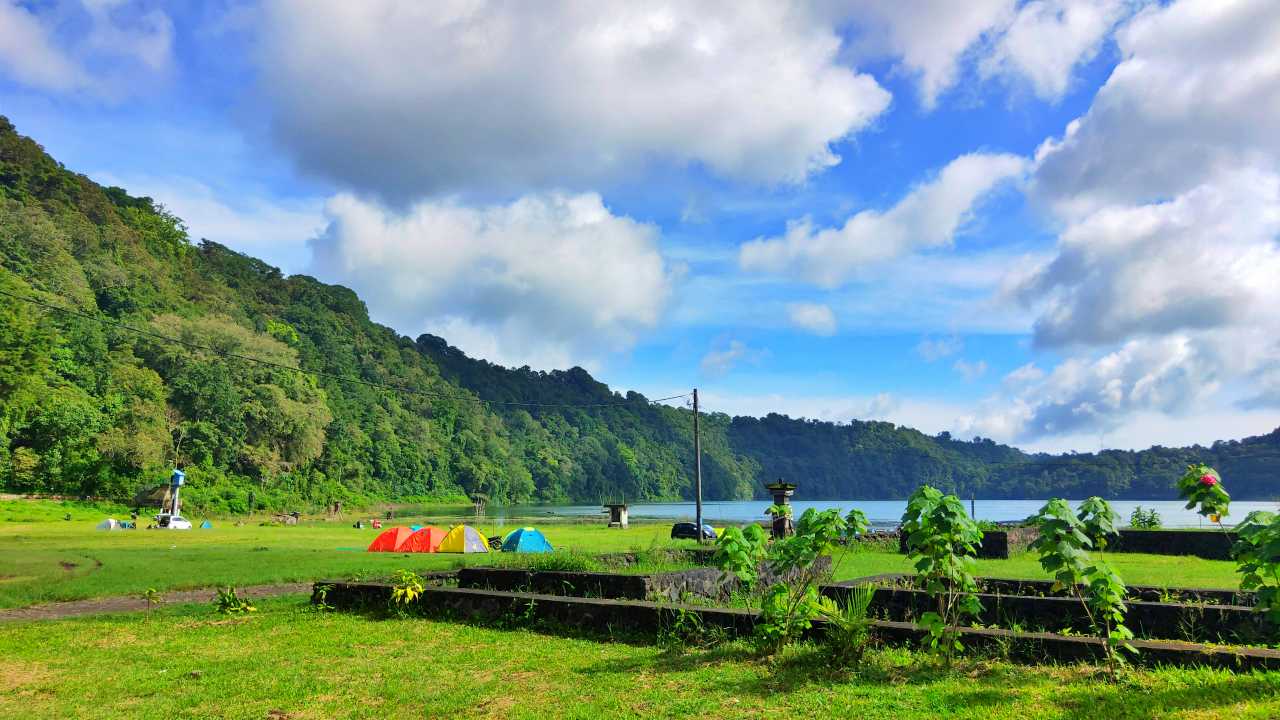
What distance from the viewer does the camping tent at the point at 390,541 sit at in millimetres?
25375

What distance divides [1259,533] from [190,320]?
280 feet

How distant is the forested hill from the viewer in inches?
2231

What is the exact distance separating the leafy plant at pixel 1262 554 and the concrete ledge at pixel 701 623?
0.67 meters

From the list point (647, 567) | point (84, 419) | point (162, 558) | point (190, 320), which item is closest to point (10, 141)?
point (190, 320)

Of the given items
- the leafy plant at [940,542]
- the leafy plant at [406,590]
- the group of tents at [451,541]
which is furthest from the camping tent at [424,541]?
the leafy plant at [940,542]

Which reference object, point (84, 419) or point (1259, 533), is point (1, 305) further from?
point (1259, 533)

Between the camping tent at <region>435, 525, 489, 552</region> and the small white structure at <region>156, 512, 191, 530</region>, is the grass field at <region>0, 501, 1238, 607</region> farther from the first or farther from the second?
the small white structure at <region>156, 512, 191, 530</region>

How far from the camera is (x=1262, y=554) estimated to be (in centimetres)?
555

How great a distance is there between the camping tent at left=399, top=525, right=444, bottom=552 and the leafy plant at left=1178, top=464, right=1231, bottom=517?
22.3m

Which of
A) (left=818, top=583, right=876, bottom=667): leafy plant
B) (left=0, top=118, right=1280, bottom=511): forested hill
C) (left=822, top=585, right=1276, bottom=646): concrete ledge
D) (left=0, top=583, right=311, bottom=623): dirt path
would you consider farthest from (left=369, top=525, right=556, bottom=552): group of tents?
(left=0, top=118, right=1280, bottom=511): forested hill

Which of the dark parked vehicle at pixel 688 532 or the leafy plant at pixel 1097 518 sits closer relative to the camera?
the leafy plant at pixel 1097 518

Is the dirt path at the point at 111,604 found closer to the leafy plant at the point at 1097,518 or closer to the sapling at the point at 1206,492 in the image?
the leafy plant at the point at 1097,518

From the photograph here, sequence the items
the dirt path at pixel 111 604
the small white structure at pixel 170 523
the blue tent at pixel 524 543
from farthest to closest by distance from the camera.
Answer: the small white structure at pixel 170 523
the blue tent at pixel 524 543
the dirt path at pixel 111 604

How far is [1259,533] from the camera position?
5.88m
